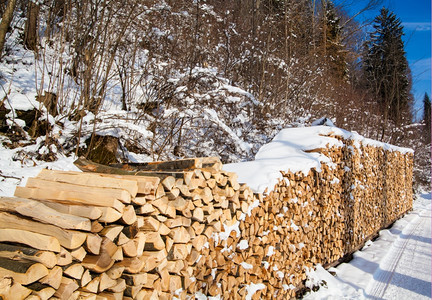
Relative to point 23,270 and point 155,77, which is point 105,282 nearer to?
point 23,270

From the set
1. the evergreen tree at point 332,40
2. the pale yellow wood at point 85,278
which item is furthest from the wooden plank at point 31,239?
the evergreen tree at point 332,40

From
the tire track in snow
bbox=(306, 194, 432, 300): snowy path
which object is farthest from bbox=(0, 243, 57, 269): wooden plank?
the tire track in snow

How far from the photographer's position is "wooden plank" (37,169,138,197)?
207cm

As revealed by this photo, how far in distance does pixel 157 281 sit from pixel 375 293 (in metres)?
3.82

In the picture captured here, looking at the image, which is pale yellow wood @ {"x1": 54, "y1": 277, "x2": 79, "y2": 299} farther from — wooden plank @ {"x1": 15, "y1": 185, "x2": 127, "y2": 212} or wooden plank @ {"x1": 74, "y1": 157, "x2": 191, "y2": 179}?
wooden plank @ {"x1": 74, "y1": 157, "x2": 191, "y2": 179}

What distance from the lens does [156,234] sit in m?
2.27

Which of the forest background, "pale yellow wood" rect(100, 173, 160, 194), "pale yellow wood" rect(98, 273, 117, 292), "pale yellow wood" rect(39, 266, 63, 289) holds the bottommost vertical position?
"pale yellow wood" rect(98, 273, 117, 292)

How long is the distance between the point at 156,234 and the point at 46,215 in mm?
781

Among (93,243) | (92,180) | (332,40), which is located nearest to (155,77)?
(92,180)

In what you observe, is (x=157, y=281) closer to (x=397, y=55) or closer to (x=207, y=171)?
(x=207, y=171)

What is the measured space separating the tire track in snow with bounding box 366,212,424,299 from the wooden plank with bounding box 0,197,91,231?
14.5 feet

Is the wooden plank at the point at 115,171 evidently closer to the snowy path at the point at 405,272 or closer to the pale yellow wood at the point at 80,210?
the pale yellow wood at the point at 80,210

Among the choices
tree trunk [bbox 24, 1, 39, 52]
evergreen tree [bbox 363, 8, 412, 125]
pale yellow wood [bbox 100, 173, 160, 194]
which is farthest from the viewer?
evergreen tree [bbox 363, 8, 412, 125]

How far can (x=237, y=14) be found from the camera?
10.3m
